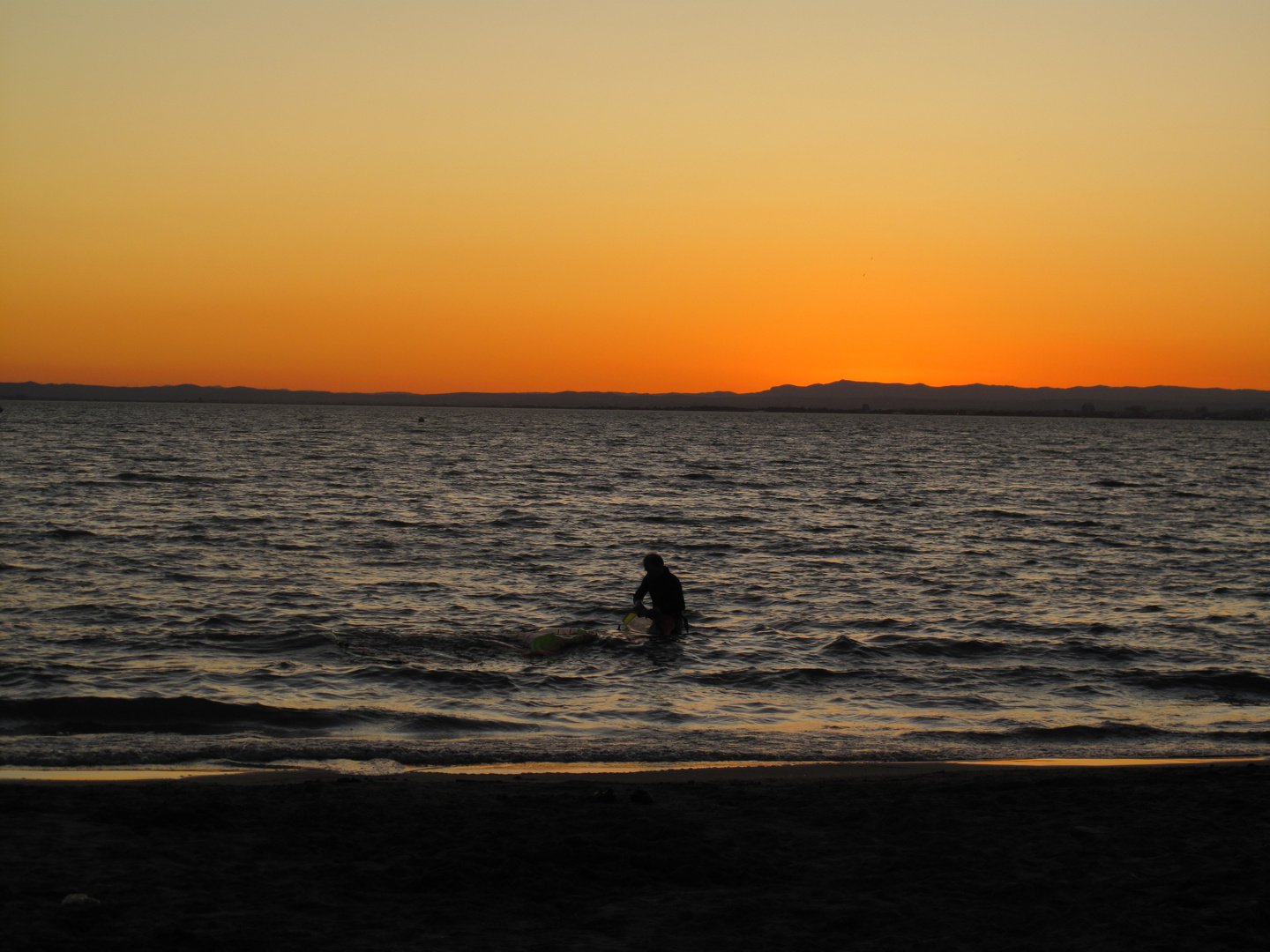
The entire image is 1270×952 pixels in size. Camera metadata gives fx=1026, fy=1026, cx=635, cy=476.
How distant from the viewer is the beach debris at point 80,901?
199 inches

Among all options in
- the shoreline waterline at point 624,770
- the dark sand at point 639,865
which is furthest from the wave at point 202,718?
the dark sand at point 639,865

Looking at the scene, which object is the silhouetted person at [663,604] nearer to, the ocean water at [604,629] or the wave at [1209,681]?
the ocean water at [604,629]

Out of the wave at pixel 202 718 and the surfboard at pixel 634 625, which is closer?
the wave at pixel 202 718

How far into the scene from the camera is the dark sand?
202 inches

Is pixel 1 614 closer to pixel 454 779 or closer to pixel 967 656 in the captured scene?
pixel 454 779

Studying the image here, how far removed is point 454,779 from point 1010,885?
4491 millimetres

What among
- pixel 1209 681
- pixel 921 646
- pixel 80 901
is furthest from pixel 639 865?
pixel 1209 681

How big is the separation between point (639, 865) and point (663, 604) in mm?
9622

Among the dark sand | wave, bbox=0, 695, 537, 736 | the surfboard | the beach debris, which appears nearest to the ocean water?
wave, bbox=0, 695, 537, 736

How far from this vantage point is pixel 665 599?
1583 cm

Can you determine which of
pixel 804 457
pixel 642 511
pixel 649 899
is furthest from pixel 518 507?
pixel 804 457

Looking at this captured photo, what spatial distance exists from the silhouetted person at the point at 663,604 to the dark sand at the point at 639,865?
Answer: 7.54m

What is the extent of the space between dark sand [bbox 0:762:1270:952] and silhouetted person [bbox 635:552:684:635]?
7.54 metres

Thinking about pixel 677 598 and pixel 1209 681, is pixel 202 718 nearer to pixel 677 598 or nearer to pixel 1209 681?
pixel 677 598
